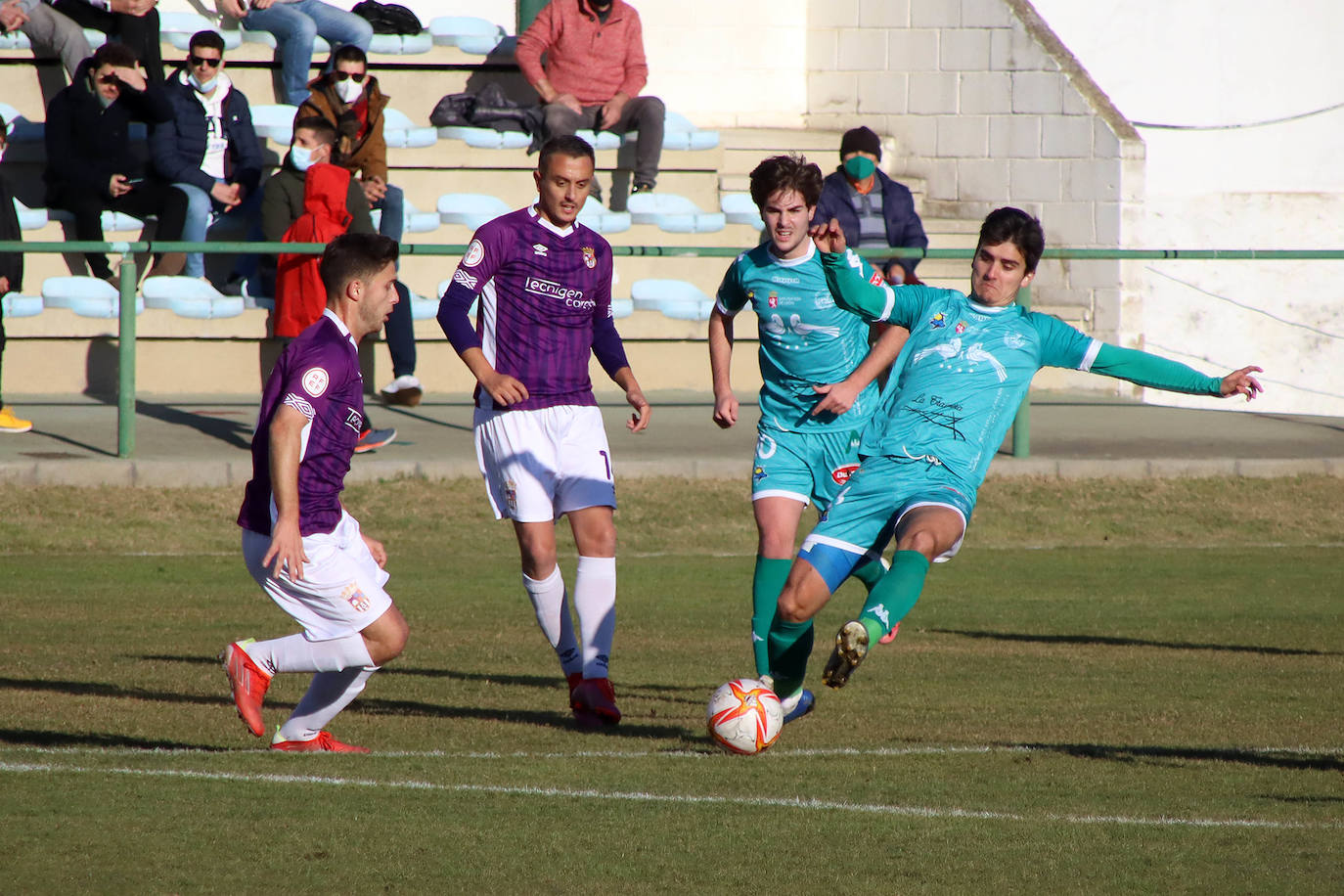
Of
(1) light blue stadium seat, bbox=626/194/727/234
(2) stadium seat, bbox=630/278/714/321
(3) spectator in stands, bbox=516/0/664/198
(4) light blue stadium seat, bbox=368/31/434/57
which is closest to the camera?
(2) stadium seat, bbox=630/278/714/321

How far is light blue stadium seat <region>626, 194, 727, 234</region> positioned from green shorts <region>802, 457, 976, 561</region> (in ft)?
35.5

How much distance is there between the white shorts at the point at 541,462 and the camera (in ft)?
21.5

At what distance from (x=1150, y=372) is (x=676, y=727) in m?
2.11

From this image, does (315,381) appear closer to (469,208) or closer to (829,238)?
(829,238)

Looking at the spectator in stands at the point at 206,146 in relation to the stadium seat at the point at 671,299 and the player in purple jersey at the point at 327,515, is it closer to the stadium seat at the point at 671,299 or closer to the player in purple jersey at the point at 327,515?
the stadium seat at the point at 671,299

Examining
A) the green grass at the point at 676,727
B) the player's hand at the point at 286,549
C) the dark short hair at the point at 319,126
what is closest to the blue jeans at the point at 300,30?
the dark short hair at the point at 319,126

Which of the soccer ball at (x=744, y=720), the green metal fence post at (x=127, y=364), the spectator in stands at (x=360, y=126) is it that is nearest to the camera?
the soccer ball at (x=744, y=720)

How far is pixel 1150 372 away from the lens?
6035mm

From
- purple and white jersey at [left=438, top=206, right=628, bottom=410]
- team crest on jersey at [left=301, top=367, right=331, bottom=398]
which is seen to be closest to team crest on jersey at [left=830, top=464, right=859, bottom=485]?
Result: purple and white jersey at [left=438, top=206, right=628, bottom=410]

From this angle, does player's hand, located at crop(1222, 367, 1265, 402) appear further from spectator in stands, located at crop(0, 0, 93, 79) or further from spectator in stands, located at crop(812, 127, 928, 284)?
spectator in stands, located at crop(0, 0, 93, 79)

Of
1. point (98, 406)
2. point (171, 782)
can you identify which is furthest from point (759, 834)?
point (98, 406)

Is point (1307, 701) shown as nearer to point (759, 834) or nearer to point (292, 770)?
point (759, 834)

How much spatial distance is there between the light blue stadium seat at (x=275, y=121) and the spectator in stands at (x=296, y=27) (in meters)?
0.26

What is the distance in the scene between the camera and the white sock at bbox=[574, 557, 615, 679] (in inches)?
259
